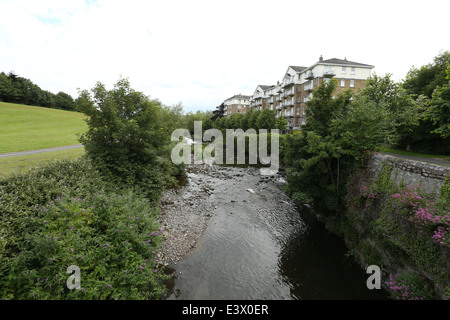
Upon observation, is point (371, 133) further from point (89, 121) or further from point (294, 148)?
point (89, 121)

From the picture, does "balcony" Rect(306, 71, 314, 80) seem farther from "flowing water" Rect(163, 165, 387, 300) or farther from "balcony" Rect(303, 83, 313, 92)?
"flowing water" Rect(163, 165, 387, 300)

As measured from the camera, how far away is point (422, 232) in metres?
6.91

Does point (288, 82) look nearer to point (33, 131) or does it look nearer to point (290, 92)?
point (290, 92)

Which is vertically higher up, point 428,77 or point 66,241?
point 428,77

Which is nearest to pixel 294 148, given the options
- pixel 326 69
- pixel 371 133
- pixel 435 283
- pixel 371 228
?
pixel 371 133

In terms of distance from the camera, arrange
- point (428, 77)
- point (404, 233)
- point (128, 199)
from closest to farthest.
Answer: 1. point (404, 233)
2. point (128, 199)
3. point (428, 77)

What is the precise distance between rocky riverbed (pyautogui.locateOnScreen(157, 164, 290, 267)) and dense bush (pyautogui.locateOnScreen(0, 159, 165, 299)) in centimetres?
261

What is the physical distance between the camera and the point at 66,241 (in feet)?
18.0

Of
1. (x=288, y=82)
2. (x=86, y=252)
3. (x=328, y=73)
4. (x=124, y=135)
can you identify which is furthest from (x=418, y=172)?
(x=288, y=82)

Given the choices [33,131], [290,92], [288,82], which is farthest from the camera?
[288,82]

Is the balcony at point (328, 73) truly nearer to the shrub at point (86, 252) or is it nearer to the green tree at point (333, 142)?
the green tree at point (333, 142)

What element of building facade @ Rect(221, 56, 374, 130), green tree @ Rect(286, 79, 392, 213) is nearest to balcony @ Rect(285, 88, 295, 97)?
building facade @ Rect(221, 56, 374, 130)

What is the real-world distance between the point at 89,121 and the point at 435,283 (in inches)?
670

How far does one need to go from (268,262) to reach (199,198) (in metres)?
8.65
